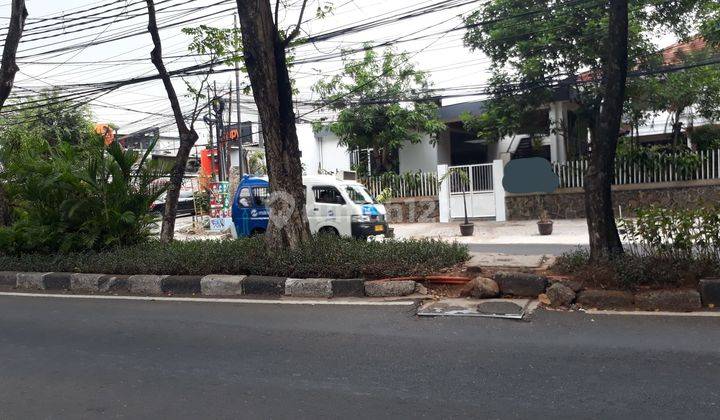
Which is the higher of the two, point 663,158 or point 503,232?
point 663,158

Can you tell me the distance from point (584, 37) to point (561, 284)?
39.4 ft

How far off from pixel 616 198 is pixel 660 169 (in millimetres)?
1479

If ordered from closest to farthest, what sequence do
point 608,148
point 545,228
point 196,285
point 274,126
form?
point 608,148 < point 196,285 < point 274,126 < point 545,228

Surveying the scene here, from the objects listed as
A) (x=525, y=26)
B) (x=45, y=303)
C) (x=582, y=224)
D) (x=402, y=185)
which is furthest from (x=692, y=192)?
(x=45, y=303)

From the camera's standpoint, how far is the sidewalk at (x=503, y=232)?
47.9 feet

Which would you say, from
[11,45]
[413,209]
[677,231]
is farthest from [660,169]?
[11,45]

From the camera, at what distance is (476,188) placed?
1975cm

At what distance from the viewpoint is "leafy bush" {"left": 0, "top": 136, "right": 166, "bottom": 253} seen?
9414 millimetres

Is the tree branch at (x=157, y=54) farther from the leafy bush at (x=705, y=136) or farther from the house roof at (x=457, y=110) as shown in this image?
the leafy bush at (x=705, y=136)

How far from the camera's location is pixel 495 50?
1808 centimetres

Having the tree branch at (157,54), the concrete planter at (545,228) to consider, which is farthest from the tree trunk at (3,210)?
the concrete planter at (545,228)

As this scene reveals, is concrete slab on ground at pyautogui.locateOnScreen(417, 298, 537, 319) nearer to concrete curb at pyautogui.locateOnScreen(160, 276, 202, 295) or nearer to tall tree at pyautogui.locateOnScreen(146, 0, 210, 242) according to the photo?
concrete curb at pyautogui.locateOnScreen(160, 276, 202, 295)

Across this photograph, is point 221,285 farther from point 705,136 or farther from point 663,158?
point 705,136

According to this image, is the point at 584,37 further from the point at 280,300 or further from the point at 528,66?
the point at 280,300
